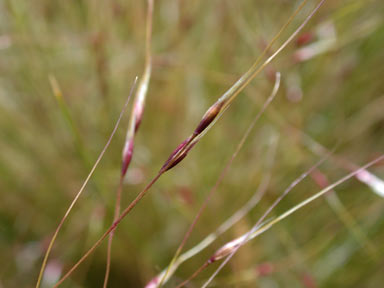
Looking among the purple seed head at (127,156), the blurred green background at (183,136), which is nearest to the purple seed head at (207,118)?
the purple seed head at (127,156)

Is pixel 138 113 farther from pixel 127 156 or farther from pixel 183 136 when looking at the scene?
pixel 183 136

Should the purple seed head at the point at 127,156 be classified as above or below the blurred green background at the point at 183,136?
below

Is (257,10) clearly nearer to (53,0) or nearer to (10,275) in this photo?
(53,0)

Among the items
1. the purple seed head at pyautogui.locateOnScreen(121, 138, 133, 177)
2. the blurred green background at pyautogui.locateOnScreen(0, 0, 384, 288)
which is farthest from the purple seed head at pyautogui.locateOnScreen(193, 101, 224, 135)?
the blurred green background at pyautogui.locateOnScreen(0, 0, 384, 288)

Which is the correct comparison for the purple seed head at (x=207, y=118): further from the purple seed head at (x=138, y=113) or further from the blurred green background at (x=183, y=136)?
the blurred green background at (x=183, y=136)

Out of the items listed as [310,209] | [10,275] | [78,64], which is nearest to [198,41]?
[78,64]

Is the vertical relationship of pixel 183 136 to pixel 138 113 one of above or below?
above

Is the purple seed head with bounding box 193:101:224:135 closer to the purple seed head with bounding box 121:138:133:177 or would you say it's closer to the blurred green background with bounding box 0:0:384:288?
the purple seed head with bounding box 121:138:133:177

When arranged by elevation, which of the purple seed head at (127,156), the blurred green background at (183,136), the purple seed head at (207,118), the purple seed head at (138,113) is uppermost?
the blurred green background at (183,136)

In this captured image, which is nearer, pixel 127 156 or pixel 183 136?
pixel 127 156

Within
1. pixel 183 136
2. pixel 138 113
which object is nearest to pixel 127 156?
pixel 138 113
